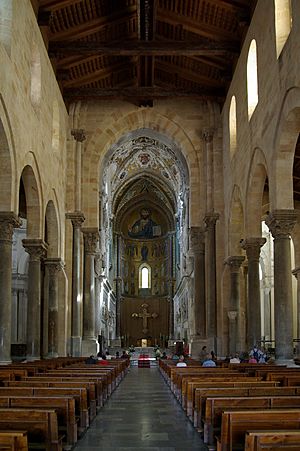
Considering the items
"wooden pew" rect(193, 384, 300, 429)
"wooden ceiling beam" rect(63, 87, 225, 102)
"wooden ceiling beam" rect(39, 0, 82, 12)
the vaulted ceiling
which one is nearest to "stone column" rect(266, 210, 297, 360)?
the vaulted ceiling

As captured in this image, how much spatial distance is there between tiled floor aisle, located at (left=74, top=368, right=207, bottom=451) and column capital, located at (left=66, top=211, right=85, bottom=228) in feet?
53.6

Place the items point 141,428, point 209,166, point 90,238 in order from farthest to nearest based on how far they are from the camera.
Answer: point 90,238
point 209,166
point 141,428

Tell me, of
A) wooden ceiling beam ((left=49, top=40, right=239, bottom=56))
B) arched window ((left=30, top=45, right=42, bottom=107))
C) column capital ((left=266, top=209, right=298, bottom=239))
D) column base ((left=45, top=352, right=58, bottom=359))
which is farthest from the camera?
column base ((left=45, top=352, right=58, bottom=359))

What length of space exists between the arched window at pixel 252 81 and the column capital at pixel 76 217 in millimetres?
11343

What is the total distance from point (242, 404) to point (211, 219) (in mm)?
24707

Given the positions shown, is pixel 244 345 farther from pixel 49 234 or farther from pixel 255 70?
pixel 255 70

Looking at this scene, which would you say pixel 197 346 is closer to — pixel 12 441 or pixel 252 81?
pixel 252 81

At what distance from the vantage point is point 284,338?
19922mm

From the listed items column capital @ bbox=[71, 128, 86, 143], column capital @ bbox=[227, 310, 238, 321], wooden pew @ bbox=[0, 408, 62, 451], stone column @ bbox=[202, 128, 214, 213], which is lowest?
wooden pew @ bbox=[0, 408, 62, 451]

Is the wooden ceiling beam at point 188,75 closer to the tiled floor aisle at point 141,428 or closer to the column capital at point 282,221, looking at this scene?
the column capital at point 282,221

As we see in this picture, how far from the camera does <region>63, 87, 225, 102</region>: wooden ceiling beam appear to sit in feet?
105

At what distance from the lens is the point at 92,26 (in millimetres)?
27000

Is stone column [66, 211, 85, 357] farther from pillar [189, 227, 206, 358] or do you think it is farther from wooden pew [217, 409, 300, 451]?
wooden pew [217, 409, 300, 451]

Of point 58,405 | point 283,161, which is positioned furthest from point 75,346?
point 58,405
